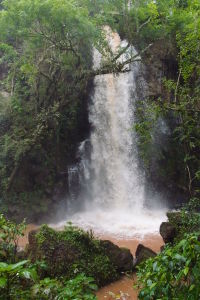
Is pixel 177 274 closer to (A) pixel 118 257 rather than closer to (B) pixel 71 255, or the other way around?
(B) pixel 71 255

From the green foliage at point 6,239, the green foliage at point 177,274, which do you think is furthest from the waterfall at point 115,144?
the green foliage at point 177,274

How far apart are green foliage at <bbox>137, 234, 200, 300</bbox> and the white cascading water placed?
10.5 metres

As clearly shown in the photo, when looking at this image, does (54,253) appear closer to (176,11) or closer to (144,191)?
(144,191)

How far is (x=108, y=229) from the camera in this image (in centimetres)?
1034

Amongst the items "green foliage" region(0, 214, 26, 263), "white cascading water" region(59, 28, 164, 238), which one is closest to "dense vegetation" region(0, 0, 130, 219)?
"white cascading water" region(59, 28, 164, 238)

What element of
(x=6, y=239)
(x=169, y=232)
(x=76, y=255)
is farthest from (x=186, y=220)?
(x=6, y=239)

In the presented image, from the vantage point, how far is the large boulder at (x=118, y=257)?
6.41 meters

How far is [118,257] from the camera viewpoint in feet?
21.2

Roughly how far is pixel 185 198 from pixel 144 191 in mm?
1867

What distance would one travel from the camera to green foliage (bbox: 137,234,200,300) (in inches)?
68.2

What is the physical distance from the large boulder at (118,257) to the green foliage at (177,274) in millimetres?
4698

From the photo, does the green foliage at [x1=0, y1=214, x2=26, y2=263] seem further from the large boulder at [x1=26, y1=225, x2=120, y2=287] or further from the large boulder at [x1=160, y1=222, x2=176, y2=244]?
the large boulder at [x1=160, y1=222, x2=176, y2=244]

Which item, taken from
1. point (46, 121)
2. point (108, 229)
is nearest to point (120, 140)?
point (46, 121)

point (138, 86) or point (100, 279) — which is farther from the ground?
point (138, 86)
